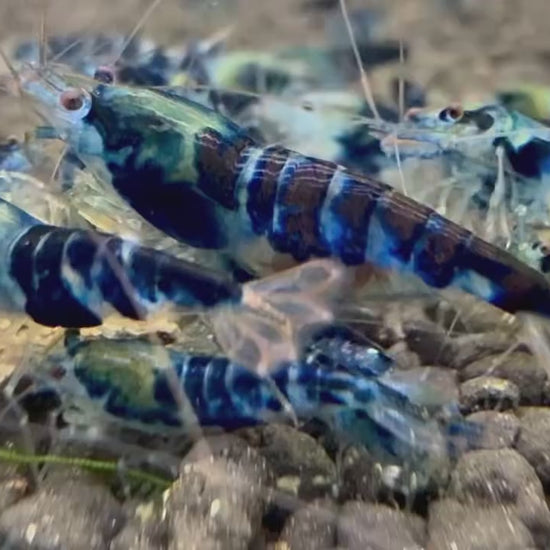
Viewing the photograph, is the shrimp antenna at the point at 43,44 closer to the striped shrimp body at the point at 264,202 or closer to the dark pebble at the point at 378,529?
the striped shrimp body at the point at 264,202

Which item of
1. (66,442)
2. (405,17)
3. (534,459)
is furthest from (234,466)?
(405,17)

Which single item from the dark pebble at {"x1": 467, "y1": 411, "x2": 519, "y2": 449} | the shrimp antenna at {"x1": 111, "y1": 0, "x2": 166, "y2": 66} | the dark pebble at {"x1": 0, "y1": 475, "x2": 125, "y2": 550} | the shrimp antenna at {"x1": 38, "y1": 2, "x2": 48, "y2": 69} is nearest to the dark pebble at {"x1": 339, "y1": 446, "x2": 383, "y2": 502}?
the dark pebble at {"x1": 467, "y1": 411, "x2": 519, "y2": 449}

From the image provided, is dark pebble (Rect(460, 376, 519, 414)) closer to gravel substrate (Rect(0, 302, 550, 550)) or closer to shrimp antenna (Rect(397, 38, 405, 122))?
gravel substrate (Rect(0, 302, 550, 550))

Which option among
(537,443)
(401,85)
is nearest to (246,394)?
(537,443)

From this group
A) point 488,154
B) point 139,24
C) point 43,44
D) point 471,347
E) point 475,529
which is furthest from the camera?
point 139,24

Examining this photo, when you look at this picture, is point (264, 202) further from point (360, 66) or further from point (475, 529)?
point (360, 66)

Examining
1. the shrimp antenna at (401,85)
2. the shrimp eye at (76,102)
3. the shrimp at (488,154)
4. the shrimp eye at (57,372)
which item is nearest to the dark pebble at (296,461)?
the shrimp eye at (57,372)

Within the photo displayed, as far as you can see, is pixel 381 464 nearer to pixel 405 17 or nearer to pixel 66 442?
pixel 66 442

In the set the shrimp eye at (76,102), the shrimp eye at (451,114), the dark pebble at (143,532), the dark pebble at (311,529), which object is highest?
the shrimp eye at (76,102)
